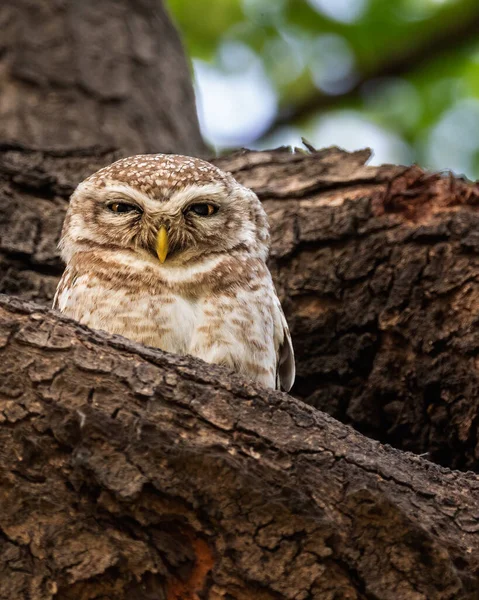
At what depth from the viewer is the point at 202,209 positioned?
369cm

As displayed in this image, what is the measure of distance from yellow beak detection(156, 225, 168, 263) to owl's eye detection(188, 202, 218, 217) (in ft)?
0.64

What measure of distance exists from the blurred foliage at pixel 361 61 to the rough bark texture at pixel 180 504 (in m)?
4.20

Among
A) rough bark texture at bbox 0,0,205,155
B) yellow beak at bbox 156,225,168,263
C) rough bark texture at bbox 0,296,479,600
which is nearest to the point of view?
rough bark texture at bbox 0,296,479,600

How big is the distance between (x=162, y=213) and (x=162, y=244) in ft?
0.49

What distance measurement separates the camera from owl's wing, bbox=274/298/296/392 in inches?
143

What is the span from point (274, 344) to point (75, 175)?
58.9 inches

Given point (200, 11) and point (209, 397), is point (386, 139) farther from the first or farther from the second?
point (209, 397)

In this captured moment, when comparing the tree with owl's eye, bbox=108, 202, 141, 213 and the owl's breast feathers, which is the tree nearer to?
the owl's breast feathers

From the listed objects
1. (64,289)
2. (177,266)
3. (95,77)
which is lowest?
(64,289)

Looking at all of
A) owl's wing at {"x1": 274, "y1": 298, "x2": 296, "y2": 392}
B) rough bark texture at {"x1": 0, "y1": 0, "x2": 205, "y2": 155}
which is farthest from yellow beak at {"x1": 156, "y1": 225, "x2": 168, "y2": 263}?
rough bark texture at {"x1": 0, "y1": 0, "x2": 205, "y2": 155}

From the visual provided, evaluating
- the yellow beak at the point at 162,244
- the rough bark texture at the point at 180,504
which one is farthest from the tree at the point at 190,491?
the yellow beak at the point at 162,244

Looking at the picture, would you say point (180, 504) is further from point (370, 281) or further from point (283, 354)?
point (370, 281)

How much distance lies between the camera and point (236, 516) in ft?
7.93

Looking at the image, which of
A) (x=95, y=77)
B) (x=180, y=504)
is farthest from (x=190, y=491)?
(x=95, y=77)
